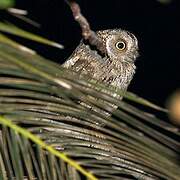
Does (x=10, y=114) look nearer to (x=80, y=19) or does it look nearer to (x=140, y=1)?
(x=80, y=19)

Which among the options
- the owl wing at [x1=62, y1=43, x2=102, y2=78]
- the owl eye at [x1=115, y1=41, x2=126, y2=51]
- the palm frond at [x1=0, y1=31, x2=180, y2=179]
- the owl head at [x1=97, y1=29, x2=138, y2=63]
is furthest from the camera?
the owl eye at [x1=115, y1=41, x2=126, y2=51]

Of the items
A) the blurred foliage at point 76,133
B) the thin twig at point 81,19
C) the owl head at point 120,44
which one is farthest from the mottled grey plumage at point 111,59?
the blurred foliage at point 76,133

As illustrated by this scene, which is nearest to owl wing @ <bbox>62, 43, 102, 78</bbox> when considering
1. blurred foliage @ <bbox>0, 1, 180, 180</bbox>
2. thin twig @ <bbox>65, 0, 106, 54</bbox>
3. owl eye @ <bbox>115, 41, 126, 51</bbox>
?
owl eye @ <bbox>115, 41, 126, 51</bbox>

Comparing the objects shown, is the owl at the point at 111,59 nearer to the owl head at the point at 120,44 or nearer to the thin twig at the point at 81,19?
the owl head at the point at 120,44

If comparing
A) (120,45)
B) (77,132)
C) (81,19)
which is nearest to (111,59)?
(120,45)

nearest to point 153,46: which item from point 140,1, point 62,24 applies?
point 140,1

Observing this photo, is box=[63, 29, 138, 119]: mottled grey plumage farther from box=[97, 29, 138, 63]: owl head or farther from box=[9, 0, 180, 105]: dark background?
box=[9, 0, 180, 105]: dark background

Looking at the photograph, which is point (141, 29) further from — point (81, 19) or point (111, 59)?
point (81, 19)
